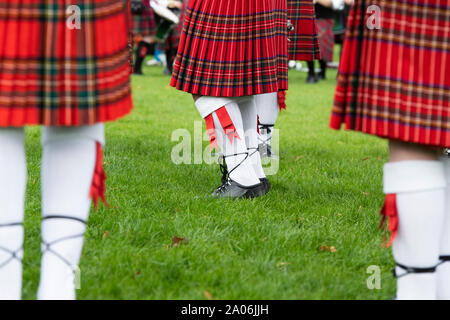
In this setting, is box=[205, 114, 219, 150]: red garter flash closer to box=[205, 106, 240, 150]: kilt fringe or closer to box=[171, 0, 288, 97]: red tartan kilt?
box=[205, 106, 240, 150]: kilt fringe

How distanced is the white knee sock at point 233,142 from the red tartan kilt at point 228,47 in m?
0.07

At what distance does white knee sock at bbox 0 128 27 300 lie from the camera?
140cm

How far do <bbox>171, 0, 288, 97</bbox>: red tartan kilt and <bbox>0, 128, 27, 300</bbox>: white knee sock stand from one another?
1475 millimetres

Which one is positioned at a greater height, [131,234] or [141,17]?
[141,17]

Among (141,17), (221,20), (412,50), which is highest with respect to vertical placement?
(141,17)

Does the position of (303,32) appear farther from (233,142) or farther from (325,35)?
(325,35)

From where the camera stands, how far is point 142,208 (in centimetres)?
262

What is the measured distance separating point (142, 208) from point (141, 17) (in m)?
8.63

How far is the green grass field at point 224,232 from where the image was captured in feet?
6.01

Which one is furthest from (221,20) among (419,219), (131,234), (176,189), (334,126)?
(419,219)

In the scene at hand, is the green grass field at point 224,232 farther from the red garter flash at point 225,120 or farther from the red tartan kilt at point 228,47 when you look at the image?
the red tartan kilt at point 228,47

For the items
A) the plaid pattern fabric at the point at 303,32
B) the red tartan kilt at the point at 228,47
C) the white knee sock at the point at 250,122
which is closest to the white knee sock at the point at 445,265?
the red tartan kilt at the point at 228,47

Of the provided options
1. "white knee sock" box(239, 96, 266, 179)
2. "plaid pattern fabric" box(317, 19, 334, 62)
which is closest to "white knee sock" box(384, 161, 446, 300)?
"white knee sock" box(239, 96, 266, 179)
